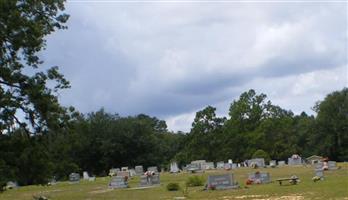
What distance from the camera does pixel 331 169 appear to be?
40344mm

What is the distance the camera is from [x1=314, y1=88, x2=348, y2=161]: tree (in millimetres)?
87188

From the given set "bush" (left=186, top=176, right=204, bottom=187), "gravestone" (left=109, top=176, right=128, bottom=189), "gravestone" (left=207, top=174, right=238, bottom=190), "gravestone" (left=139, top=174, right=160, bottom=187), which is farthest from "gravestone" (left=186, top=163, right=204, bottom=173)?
"gravestone" (left=207, top=174, right=238, bottom=190)

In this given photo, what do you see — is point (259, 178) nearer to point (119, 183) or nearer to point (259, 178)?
point (259, 178)

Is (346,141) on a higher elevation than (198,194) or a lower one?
higher

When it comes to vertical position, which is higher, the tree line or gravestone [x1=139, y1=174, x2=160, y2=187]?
the tree line

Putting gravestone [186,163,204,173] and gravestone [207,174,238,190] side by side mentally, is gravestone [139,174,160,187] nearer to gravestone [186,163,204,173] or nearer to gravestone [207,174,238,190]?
gravestone [207,174,238,190]

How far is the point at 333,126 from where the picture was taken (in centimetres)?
8800

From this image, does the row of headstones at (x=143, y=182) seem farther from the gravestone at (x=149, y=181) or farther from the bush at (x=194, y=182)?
the bush at (x=194, y=182)

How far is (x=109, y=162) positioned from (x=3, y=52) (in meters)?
61.3

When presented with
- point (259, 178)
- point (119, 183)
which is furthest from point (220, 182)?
point (119, 183)

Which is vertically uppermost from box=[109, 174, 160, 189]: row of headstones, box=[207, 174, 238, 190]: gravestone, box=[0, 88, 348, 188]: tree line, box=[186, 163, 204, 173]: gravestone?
box=[0, 88, 348, 188]: tree line

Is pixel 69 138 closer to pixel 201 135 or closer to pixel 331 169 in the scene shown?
pixel 331 169

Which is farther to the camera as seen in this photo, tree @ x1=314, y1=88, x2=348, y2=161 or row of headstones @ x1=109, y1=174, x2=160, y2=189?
tree @ x1=314, y1=88, x2=348, y2=161

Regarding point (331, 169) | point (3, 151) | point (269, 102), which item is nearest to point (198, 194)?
point (3, 151)
